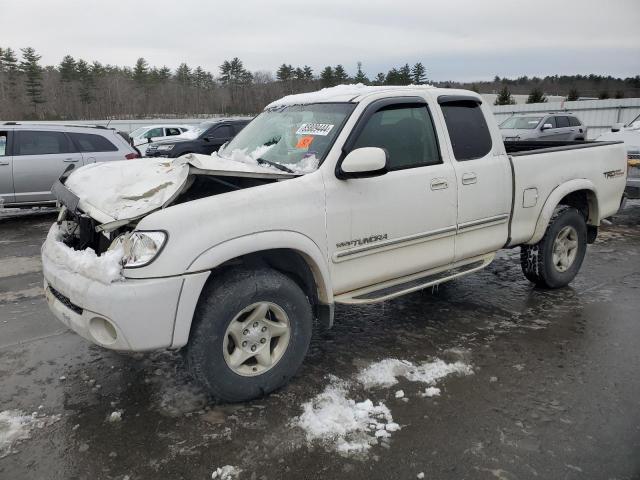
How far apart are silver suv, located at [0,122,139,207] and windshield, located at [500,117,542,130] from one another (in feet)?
49.4

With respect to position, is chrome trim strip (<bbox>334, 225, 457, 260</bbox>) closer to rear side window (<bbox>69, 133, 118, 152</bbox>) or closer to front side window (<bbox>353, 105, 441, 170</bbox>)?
front side window (<bbox>353, 105, 441, 170</bbox>)

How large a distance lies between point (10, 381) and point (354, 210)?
8.69 ft

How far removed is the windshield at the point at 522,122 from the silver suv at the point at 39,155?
15.1 meters

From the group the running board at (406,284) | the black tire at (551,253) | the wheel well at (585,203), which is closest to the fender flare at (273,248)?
the running board at (406,284)

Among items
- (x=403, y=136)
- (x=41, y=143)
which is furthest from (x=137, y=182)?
(x=41, y=143)

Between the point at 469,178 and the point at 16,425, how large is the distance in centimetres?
357

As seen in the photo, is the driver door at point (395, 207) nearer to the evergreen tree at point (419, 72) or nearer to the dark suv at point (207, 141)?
the dark suv at point (207, 141)

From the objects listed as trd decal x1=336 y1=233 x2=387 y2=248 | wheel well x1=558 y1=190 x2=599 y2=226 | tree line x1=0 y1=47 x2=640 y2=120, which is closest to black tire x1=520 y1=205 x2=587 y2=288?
wheel well x1=558 y1=190 x2=599 y2=226

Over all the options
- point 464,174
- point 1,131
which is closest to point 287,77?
point 1,131

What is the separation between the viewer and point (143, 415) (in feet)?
10.0

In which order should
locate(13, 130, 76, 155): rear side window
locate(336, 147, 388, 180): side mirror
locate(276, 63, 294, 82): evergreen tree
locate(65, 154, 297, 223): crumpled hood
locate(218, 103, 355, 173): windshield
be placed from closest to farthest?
locate(65, 154, 297, 223): crumpled hood
locate(336, 147, 388, 180): side mirror
locate(218, 103, 355, 173): windshield
locate(13, 130, 76, 155): rear side window
locate(276, 63, 294, 82): evergreen tree

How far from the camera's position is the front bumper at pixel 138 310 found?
2.68 meters

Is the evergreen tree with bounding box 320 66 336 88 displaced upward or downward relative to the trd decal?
upward

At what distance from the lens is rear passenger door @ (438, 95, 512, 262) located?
4.08 m
